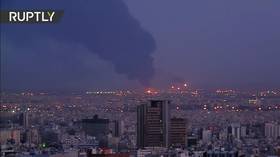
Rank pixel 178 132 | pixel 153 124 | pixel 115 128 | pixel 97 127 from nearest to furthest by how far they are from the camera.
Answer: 1. pixel 115 128
2. pixel 97 127
3. pixel 178 132
4. pixel 153 124

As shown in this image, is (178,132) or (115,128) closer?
(115,128)

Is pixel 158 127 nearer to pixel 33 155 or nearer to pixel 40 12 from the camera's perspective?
pixel 33 155

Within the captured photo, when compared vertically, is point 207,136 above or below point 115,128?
below

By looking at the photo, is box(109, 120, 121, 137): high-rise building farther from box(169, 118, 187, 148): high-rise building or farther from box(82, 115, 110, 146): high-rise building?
box(169, 118, 187, 148): high-rise building

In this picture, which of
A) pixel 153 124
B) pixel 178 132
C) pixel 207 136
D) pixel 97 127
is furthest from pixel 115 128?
pixel 207 136

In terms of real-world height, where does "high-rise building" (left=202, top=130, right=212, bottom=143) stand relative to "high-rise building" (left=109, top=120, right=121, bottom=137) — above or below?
below

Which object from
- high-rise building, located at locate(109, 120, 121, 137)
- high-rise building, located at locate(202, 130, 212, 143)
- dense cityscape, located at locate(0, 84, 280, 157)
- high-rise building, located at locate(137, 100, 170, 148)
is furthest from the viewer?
high-rise building, located at locate(137, 100, 170, 148)

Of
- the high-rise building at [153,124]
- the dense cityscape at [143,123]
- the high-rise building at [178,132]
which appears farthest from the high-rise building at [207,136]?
the high-rise building at [153,124]

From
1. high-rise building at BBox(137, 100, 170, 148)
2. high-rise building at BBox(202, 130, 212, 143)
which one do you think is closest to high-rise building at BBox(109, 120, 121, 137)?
high-rise building at BBox(137, 100, 170, 148)

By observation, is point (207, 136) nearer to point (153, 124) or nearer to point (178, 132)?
point (178, 132)
